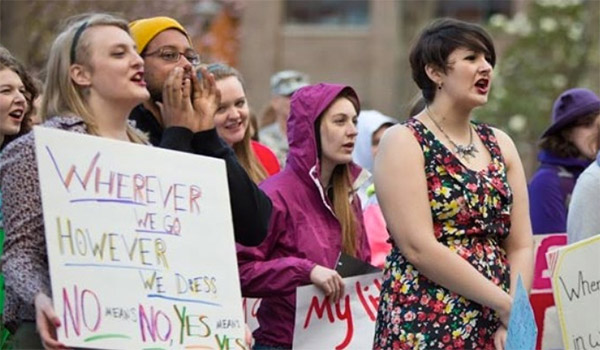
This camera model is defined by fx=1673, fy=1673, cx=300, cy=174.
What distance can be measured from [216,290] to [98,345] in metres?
0.54

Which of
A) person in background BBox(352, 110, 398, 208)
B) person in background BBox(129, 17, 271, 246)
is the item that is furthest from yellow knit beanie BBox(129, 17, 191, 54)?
person in background BBox(352, 110, 398, 208)

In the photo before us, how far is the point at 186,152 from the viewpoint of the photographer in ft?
19.0

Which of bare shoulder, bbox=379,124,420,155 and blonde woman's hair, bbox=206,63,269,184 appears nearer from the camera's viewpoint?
bare shoulder, bbox=379,124,420,155

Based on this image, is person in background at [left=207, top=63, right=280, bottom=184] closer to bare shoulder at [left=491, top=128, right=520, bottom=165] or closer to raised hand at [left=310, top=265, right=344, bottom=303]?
raised hand at [left=310, top=265, right=344, bottom=303]

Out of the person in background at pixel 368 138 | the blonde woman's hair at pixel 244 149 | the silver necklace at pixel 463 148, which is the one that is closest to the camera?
the silver necklace at pixel 463 148

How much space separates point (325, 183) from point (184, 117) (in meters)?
1.64

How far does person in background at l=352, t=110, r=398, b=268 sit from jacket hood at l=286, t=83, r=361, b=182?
19.8 inches

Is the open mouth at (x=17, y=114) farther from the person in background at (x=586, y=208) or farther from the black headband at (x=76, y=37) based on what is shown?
the person in background at (x=586, y=208)

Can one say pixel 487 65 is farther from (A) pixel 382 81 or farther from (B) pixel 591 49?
(A) pixel 382 81

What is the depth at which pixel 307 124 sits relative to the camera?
7.44 m

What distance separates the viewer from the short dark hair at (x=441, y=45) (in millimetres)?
6395

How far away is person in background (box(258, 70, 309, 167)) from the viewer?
1191cm

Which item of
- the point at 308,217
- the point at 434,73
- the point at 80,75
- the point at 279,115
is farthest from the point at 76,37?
the point at 279,115

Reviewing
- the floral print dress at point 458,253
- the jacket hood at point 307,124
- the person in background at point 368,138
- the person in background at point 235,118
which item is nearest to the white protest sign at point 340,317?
the jacket hood at point 307,124
